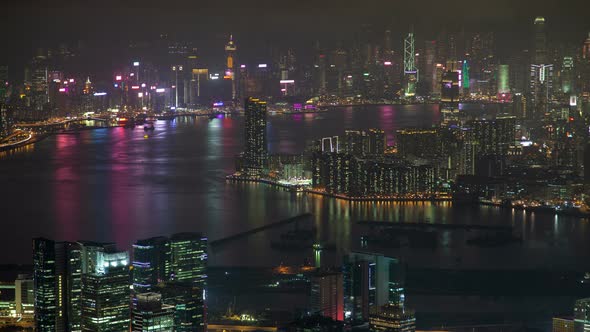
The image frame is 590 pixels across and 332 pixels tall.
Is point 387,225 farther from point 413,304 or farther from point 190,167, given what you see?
point 190,167

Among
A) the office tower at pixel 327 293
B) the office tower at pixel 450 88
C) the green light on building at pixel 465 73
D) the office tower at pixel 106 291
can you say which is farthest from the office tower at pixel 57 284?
the green light on building at pixel 465 73

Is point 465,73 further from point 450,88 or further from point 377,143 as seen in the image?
point 377,143

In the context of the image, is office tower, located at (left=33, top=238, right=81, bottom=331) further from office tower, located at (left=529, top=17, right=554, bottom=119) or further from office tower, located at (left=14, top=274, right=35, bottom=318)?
office tower, located at (left=529, top=17, right=554, bottom=119)

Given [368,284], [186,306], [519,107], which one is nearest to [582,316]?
[368,284]

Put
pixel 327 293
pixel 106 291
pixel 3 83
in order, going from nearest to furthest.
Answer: pixel 106 291 → pixel 327 293 → pixel 3 83

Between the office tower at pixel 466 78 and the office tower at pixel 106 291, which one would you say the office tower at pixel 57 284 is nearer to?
the office tower at pixel 106 291

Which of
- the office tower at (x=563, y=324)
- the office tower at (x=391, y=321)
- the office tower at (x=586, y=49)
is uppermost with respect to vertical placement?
the office tower at (x=586, y=49)

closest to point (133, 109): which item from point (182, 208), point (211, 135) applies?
point (211, 135)
